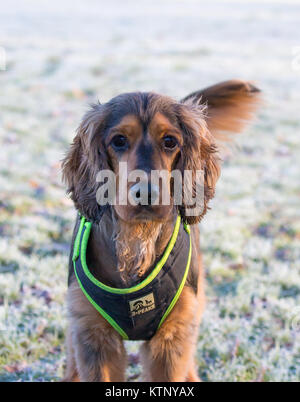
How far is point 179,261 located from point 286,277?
7.34 ft

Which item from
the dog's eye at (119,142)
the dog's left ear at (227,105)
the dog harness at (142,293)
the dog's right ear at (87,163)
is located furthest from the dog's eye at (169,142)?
the dog's left ear at (227,105)

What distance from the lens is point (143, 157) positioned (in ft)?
7.78

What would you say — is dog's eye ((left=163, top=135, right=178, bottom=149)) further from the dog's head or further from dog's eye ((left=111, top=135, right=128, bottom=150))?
dog's eye ((left=111, top=135, right=128, bottom=150))

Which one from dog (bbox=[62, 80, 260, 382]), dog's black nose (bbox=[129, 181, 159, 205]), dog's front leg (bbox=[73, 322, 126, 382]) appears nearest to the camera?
dog's black nose (bbox=[129, 181, 159, 205])

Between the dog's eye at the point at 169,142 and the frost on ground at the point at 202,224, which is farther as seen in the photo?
the frost on ground at the point at 202,224

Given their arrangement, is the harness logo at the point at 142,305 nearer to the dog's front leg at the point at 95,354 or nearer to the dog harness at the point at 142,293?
the dog harness at the point at 142,293

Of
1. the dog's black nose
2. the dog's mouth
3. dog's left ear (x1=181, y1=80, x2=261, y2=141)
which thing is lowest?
the dog's mouth

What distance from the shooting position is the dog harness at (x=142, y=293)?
2.51 meters

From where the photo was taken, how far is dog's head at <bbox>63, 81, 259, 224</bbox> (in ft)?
7.69

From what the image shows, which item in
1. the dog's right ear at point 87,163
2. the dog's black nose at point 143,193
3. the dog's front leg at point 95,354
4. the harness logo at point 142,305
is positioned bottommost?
the dog's front leg at point 95,354

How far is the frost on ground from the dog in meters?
0.73

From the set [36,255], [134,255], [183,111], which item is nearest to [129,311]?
[134,255]

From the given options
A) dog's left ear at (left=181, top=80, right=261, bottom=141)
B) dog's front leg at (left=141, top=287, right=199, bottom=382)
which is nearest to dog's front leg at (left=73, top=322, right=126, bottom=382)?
dog's front leg at (left=141, top=287, right=199, bottom=382)

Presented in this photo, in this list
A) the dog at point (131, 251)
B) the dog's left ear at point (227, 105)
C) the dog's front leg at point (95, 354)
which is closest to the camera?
the dog at point (131, 251)
